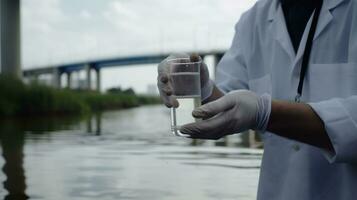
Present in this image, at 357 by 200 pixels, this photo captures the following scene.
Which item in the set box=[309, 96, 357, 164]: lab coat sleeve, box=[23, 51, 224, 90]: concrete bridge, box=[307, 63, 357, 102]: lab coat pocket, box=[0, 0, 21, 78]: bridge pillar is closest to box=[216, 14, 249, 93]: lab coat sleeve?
box=[307, 63, 357, 102]: lab coat pocket

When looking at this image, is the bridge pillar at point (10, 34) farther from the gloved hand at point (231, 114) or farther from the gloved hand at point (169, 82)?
the gloved hand at point (231, 114)

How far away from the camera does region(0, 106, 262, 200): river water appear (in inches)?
253

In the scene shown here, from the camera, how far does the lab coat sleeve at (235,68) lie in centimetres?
170

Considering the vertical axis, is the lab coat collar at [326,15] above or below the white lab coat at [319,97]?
above

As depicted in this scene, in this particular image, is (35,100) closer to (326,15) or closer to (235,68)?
(235,68)

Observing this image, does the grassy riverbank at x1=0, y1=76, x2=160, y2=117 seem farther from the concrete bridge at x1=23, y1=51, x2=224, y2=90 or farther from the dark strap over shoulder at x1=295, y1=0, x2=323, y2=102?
the dark strap over shoulder at x1=295, y1=0, x2=323, y2=102

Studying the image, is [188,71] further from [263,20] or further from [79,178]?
[79,178]

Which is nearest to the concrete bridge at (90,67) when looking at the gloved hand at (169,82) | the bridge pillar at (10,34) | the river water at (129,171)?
the bridge pillar at (10,34)

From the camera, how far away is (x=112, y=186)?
681 centimetres

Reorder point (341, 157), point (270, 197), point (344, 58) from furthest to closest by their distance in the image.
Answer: point (270, 197) < point (344, 58) < point (341, 157)

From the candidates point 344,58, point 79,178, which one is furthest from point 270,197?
Answer: point 79,178

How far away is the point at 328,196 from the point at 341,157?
19cm

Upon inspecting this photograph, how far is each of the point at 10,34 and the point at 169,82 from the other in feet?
131

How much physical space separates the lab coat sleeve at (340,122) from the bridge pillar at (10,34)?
38852 mm
